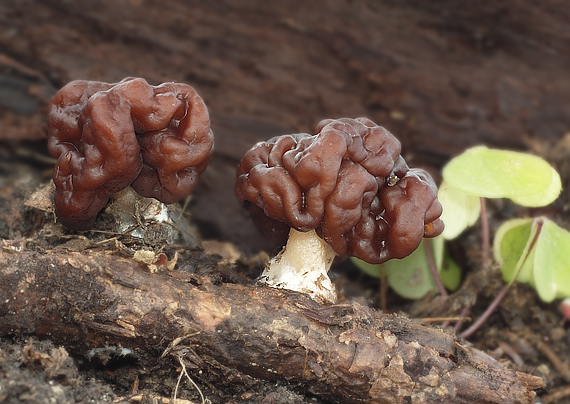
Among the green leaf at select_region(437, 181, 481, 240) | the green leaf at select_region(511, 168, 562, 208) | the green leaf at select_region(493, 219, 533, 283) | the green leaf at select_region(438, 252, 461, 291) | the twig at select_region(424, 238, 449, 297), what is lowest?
the green leaf at select_region(438, 252, 461, 291)

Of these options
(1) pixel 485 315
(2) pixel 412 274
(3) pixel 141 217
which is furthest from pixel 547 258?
(3) pixel 141 217

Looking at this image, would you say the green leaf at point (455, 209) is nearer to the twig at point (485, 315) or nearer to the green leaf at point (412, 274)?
the green leaf at point (412, 274)

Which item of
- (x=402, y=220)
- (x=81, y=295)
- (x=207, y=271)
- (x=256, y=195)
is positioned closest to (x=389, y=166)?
(x=402, y=220)

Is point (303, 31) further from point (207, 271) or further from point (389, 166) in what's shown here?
point (207, 271)

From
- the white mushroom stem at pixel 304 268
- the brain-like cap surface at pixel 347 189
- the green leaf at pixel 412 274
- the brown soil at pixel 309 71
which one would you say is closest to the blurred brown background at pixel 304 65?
the brown soil at pixel 309 71

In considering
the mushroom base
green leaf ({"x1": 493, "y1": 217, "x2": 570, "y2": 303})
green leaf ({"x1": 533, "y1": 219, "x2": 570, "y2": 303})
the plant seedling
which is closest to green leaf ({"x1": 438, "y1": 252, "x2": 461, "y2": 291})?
the plant seedling

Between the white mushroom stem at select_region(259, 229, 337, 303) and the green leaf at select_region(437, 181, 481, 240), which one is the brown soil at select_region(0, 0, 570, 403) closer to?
the green leaf at select_region(437, 181, 481, 240)

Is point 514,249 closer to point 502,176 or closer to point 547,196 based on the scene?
point 547,196
